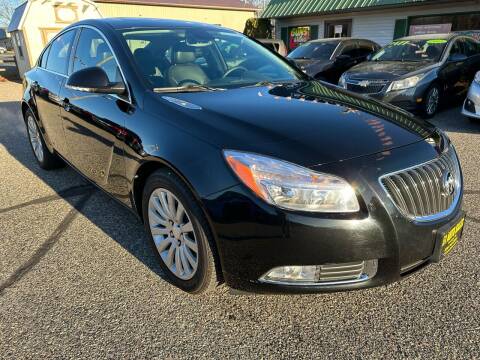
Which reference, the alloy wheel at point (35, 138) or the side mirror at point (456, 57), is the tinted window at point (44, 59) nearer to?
the alloy wheel at point (35, 138)

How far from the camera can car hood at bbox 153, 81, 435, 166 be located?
2.01 meters

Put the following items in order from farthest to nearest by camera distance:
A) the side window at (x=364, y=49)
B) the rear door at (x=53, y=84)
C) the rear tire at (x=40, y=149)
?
the side window at (x=364, y=49) → the rear tire at (x=40, y=149) → the rear door at (x=53, y=84)

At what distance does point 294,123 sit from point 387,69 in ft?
19.5

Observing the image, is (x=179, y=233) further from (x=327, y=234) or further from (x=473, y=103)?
(x=473, y=103)

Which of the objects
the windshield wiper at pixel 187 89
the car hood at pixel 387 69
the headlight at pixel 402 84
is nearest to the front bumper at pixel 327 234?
the windshield wiper at pixel 187 89

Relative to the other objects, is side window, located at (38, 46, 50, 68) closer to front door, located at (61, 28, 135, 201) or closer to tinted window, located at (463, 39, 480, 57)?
front door, located at (61, 28, 135, 201)

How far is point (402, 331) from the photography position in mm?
2117

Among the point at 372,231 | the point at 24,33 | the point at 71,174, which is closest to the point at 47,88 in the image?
the point at 71,174

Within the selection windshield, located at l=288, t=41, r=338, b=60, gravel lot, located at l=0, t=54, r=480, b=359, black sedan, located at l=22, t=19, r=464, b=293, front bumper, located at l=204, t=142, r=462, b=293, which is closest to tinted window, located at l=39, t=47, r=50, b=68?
black sedan, located at l=22, t=19, r=464, b=293

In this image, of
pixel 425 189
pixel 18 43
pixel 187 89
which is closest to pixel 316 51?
pixel 187 89

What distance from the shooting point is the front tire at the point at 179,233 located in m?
2.15

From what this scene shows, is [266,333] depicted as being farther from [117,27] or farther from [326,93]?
[117,27]

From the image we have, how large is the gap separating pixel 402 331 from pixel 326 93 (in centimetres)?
170

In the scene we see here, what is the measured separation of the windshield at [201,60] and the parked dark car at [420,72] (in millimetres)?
3875
